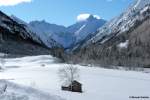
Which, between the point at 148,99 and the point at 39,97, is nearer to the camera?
the point at 39,97

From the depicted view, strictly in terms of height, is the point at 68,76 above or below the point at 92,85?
above

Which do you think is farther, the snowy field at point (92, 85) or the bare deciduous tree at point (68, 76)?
the bare deciduous tree at point (68, 76)

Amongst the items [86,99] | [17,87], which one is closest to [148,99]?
[86,99]

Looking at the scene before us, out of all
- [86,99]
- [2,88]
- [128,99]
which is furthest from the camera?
[128,99]

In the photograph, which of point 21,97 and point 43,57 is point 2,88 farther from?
point 43,57

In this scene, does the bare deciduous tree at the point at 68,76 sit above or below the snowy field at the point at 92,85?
above

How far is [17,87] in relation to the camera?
28828 millimetres

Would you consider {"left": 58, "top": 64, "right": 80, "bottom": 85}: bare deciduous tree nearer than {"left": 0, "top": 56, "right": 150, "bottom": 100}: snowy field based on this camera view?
No

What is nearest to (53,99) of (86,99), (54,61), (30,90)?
(30,90)

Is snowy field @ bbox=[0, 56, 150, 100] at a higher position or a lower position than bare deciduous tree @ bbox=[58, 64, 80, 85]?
lower

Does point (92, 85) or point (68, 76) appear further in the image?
point (68, 76)

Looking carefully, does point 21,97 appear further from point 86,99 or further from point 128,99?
point 128,99

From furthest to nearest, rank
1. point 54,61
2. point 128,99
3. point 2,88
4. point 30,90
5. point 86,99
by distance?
point 54,61, point 128,99, point 86,99, point 30,90, point 2,88

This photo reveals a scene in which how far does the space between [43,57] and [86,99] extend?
16021cm
